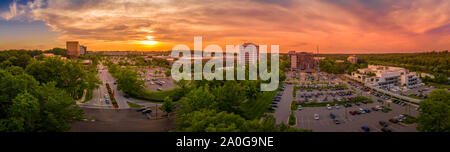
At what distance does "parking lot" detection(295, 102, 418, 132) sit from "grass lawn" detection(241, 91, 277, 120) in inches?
97.0

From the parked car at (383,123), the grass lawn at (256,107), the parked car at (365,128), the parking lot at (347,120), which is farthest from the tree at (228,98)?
the parked car at (383,123)

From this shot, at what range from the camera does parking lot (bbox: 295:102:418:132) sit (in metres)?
12.8

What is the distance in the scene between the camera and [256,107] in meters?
17.1

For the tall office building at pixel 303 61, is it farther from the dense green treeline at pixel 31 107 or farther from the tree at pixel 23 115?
the tree at pixel 23 115

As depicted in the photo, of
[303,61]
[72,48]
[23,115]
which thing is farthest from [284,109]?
[72,48]

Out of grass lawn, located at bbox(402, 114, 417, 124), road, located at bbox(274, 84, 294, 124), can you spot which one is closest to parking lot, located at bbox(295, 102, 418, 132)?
grass lawn, located at bbox(402, 114, 417, 124)

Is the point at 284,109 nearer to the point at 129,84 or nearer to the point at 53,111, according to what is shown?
the point at 129,84

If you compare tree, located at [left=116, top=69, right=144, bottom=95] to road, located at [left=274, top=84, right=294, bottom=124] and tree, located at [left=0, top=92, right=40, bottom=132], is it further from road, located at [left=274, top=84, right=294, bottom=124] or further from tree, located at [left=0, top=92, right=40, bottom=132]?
road, located at [left=274, top=84, right=294, bottom=124]

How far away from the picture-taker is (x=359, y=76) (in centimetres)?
3042

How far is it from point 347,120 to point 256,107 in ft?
20.0

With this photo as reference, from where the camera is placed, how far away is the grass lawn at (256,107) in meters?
15.1

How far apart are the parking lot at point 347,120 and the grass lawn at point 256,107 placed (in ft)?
8.08
